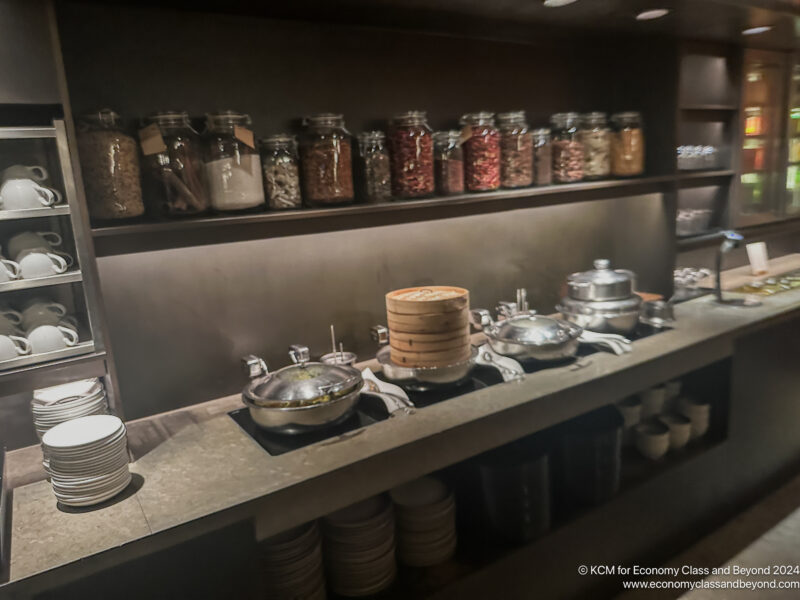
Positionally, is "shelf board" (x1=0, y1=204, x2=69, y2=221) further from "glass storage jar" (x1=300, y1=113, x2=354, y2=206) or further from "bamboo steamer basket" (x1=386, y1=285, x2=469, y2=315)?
"bamboo steamer basket" (x1=386, y1=285, x2=469, y2=315)

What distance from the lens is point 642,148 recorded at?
243 centimetres

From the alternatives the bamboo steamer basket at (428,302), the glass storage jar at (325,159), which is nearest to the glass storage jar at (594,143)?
the bamboo steamer basket at (428,302)

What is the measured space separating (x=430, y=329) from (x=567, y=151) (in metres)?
0.99

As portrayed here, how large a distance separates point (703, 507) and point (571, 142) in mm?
1531

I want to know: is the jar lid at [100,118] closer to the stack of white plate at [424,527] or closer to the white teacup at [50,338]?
the white teacup at [50,338]

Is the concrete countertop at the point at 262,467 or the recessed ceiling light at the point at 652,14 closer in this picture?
the concrete countertop at the point at 262,467

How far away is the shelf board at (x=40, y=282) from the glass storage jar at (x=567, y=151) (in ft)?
5.51

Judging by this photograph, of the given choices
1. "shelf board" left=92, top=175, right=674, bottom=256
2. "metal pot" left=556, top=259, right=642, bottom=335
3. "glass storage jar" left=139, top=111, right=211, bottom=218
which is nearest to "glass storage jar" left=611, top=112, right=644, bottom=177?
"shelf board" left=92, top=175, right=674, bottom=256

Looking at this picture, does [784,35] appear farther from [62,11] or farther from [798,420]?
[62,11]

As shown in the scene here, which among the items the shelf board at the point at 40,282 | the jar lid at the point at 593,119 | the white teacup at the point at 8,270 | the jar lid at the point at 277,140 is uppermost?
the jar lid at the point at 593,119

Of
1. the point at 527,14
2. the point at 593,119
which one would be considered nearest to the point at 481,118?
the point at 527,14

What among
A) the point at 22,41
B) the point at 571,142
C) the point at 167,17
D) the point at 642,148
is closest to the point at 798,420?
the point at 642,148

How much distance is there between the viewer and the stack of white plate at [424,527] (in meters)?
1.75

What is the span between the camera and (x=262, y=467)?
142 cm
